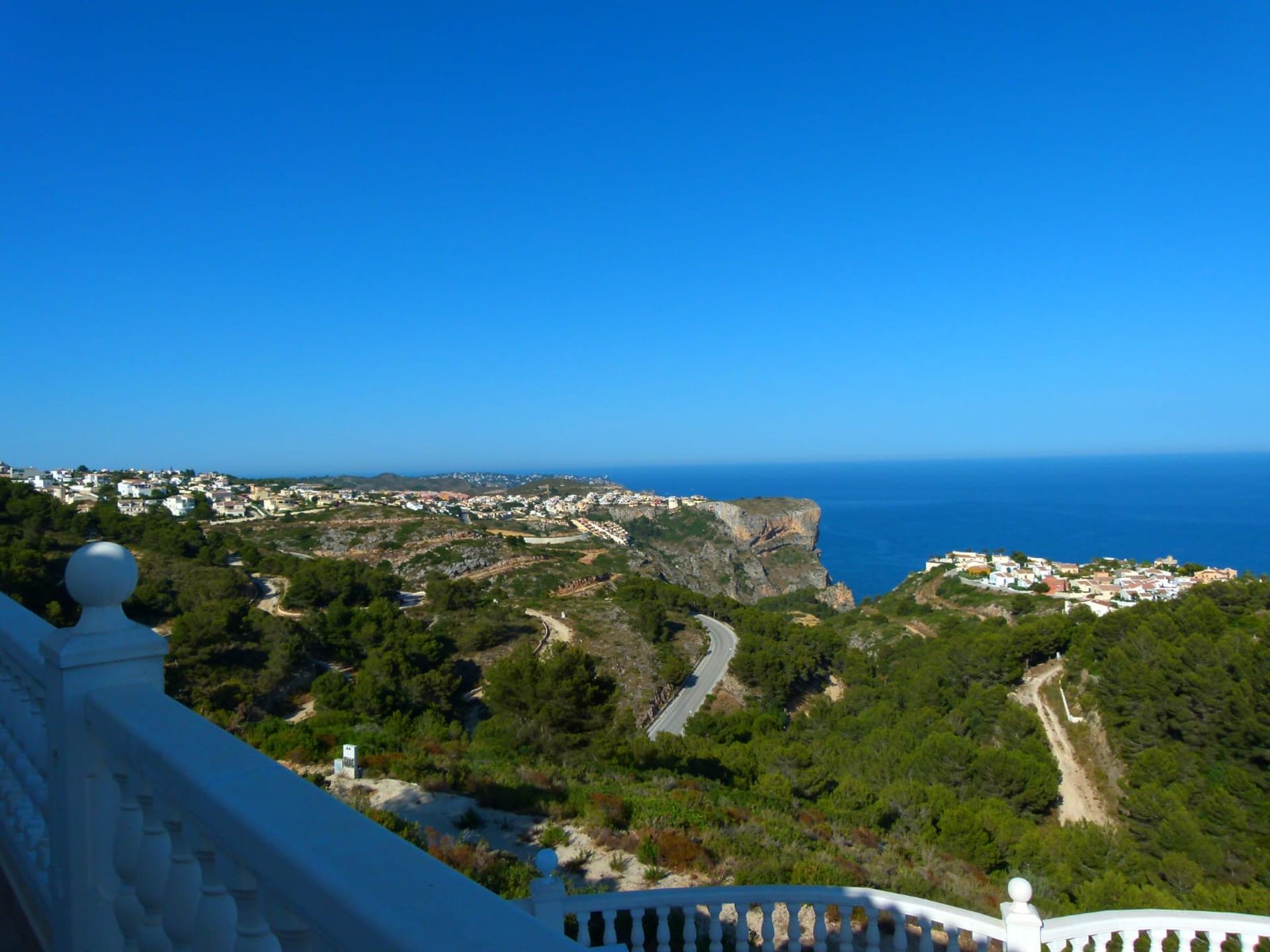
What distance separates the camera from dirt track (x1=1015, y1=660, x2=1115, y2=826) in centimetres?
1258

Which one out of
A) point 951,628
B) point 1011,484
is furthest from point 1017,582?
point 1011,484

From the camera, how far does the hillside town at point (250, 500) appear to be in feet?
128

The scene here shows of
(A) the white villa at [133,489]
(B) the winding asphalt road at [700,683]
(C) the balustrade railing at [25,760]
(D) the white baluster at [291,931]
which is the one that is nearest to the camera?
(D) the white baluster at [291,931]

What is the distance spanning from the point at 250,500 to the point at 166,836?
5244 centimetres

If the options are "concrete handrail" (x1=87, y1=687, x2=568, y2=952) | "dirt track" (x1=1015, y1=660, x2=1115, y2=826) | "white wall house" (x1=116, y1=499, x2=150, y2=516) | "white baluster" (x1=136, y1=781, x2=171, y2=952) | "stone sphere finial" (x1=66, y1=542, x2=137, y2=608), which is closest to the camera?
"concrete handrail" (x1=87, y1=687, x2=568, y2=952)

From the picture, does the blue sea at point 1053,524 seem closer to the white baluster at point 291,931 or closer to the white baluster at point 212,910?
the white baluster at point 212,910

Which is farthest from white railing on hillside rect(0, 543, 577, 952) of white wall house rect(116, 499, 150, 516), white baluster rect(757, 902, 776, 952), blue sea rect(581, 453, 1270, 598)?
blue sea rect(581, 453, 1270, 598)

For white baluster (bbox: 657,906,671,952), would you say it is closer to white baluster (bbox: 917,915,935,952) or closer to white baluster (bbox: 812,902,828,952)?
white baluster (bbox: 812,902,828,952)

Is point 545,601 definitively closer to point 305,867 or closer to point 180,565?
point 180,565

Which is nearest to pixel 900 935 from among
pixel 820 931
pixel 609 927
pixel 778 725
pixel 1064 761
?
pixel 820 931

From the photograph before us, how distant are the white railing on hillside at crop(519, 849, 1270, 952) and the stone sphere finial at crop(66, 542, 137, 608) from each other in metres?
2.25

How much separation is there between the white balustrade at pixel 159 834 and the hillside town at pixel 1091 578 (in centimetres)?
2927

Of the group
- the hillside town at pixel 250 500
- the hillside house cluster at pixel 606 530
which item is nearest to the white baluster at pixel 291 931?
the hillside town at pixel 250 500

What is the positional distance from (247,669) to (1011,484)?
204999 millimetres
